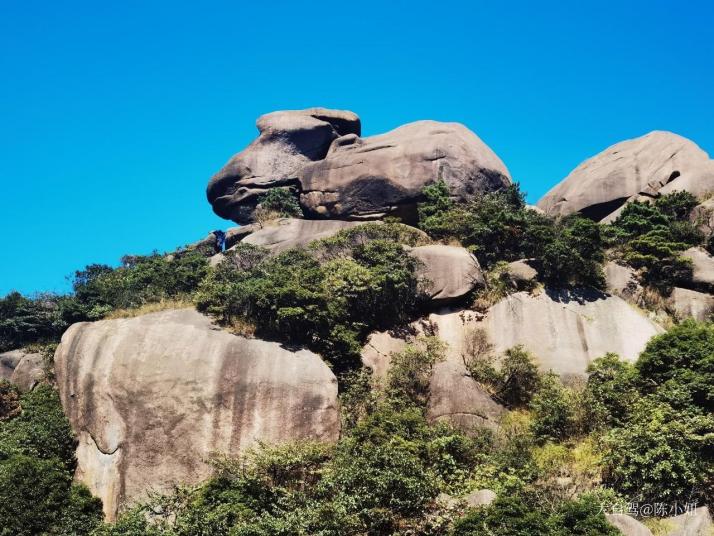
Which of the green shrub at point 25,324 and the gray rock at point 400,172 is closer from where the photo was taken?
the green shrub at point 25,324

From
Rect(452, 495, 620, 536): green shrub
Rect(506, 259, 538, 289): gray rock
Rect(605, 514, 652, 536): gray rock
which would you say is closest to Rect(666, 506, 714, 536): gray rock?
Rect(605, 514, 652, 536): gray rock

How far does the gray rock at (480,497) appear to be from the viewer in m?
17.0

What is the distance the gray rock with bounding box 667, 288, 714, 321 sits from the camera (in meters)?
26.7

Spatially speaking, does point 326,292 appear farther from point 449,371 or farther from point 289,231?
point 289,231

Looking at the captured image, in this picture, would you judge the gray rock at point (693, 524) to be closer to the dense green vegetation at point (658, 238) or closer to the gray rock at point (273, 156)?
the dense green vegetation at point (658, 238)

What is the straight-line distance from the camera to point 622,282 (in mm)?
27625

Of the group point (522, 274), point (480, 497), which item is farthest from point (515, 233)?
point (480, 497)

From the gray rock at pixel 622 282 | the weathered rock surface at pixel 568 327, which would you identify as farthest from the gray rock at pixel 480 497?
the gray rock at pixel 622 282

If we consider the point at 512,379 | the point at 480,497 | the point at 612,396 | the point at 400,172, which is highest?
the point at 400,172

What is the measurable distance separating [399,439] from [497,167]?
65.7 ft

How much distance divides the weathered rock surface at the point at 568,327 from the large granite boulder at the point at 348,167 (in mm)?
8611

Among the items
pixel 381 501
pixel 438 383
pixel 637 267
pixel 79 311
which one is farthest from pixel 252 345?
pixel 637 267

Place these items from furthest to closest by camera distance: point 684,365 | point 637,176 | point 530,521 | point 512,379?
point 637,176, point 512,379, point 684,365, point 530,521

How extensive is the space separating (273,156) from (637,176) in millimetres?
17845
